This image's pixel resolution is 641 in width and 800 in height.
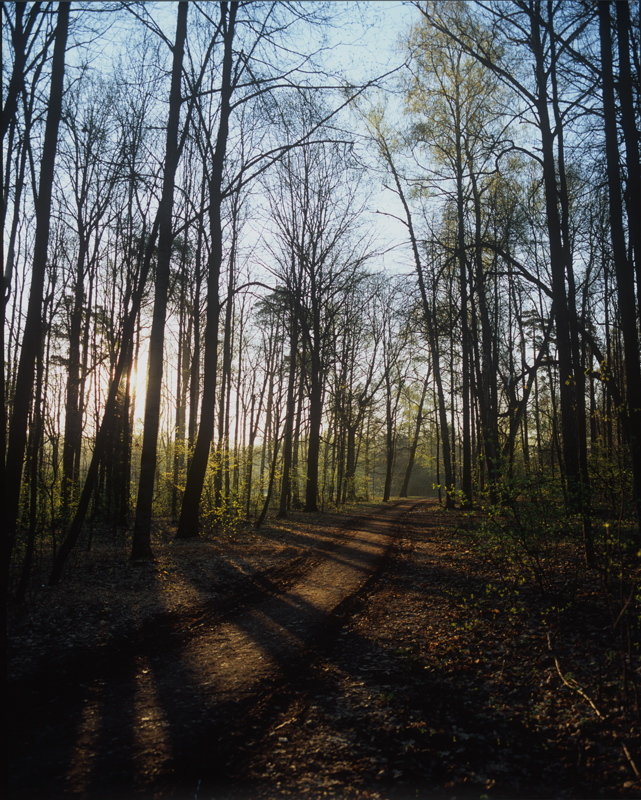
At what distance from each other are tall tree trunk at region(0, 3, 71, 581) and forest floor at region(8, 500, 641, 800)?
182 centimetres

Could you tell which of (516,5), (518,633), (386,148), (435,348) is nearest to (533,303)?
(435,348)

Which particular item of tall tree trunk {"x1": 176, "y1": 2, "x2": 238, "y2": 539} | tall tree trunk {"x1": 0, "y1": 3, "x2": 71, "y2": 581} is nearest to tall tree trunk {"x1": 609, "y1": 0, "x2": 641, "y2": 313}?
tall tree trunk {"x1": 0, "y1": 3, "x2": 71, "y2": 581}

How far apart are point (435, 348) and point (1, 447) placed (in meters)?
19.0

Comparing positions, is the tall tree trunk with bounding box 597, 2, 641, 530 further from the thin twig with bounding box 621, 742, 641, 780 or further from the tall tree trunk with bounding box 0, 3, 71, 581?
the tall tree trunk with bounding box 0, 3, 71, 581

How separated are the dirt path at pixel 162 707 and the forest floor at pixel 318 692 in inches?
0.7

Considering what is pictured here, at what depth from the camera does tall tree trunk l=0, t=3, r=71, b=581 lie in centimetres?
643

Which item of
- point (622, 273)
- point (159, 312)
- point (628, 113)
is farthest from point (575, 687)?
point (159, 312)

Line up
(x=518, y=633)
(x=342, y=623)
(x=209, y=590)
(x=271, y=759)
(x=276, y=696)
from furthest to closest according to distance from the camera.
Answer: (x=209, y=590)
(x=342, y=623)
(x=518, y=633)
(x=276, y=696)
(x=271, y=759)

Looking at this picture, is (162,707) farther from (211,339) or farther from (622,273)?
(211,339)

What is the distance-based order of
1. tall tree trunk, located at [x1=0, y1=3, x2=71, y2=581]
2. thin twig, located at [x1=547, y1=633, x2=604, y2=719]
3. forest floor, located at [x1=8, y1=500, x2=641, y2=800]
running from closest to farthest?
forest floor, located at [x1=8, y1=500, x2=641, y2=800]
thin twig, located at [x1=547, y1=633, x2=604, y2=719]
tall tree trunk, located at [x1=0, y1=3, x2=71, y2=581]

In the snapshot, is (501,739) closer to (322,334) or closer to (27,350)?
(27,350)

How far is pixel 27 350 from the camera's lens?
6.43 m

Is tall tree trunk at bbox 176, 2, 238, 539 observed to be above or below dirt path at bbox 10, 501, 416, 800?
above

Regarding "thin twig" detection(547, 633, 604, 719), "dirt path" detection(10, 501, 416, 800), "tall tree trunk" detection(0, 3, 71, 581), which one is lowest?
"dirt path" detection(10, 501, 416, 800)
